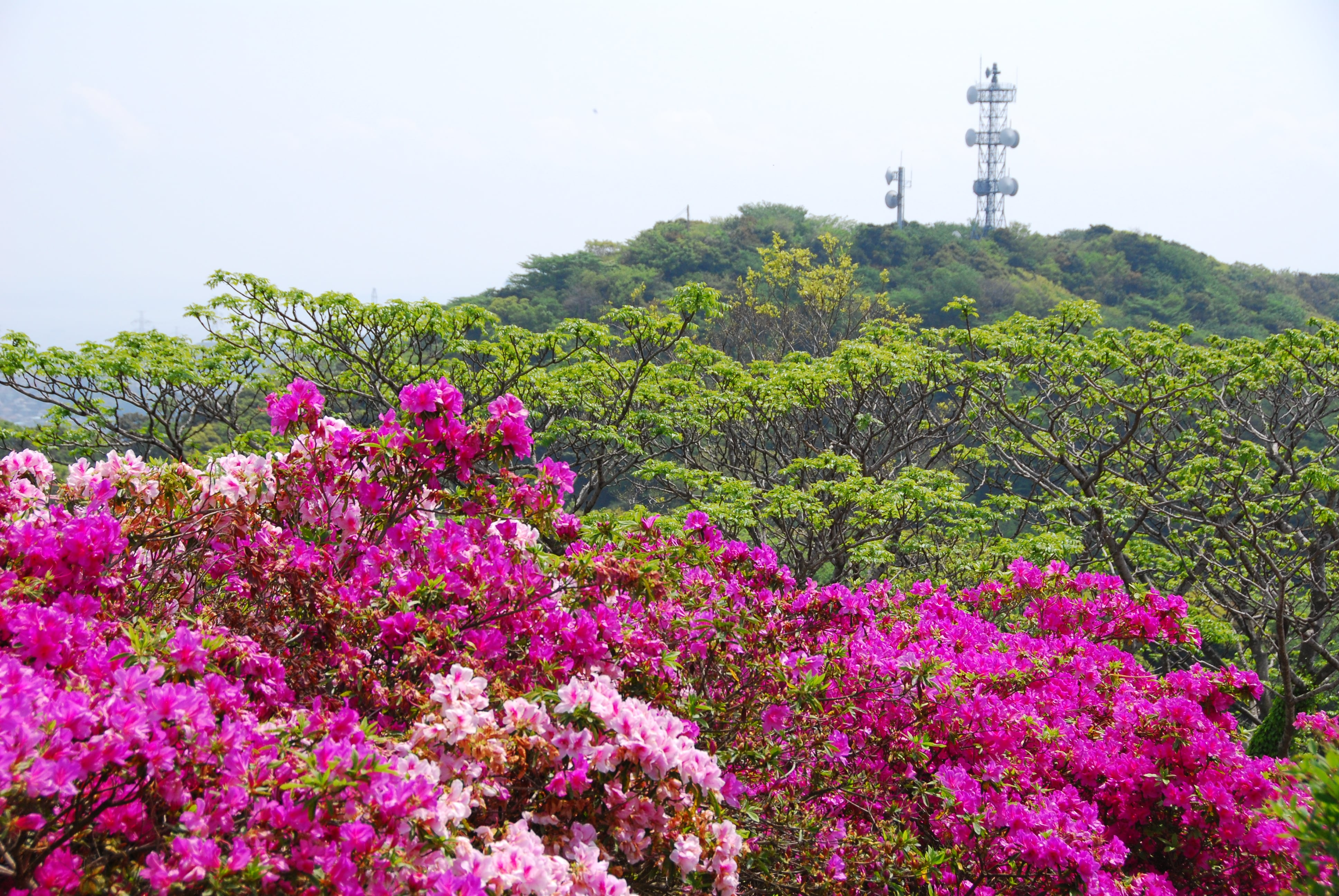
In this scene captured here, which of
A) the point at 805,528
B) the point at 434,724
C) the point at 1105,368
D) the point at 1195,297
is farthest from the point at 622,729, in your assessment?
the point at 1195,297

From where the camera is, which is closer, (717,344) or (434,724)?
(434,724)

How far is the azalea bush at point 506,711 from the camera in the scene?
48.7 inches

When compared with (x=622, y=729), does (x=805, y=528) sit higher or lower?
lower

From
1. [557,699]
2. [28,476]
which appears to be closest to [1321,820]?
[557,699]

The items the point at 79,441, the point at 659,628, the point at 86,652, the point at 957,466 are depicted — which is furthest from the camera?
the point at 957,466

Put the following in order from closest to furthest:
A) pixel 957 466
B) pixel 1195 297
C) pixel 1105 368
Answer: pixel 1105 368 → pixel 957 466 → pixel 1195 297

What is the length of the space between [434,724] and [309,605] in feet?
1.94

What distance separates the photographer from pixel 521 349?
8.14 metres

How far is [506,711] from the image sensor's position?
163cm

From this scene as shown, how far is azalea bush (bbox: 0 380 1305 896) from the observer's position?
4.06ft

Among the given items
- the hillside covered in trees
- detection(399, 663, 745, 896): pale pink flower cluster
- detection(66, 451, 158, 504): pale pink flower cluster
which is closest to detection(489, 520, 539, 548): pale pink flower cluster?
detection(399, 663, 745, 896): pale pink flower cluster

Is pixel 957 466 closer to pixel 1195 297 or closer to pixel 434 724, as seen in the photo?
pixel 434 724

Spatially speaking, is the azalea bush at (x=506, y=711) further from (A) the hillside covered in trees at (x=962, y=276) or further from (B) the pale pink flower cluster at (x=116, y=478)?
(A) the hillside covered in trees at (x=962, y=276)

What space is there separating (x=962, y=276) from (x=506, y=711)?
3444 cm
